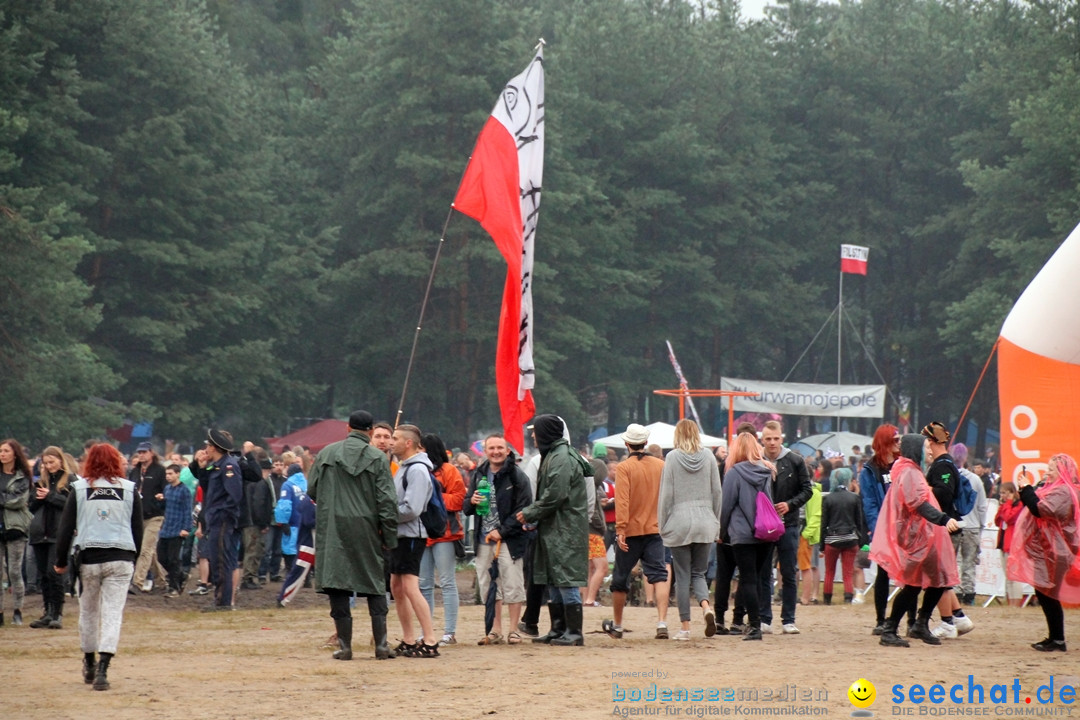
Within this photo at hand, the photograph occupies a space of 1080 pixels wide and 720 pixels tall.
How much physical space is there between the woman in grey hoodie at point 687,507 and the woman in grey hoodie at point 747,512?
14cm

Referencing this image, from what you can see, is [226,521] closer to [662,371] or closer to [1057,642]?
Result: [1057,642]

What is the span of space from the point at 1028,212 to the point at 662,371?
45.6 feet

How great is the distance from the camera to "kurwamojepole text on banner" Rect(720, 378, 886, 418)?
41.1m

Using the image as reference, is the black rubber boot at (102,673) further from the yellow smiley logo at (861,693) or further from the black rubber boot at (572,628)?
the yellow smiley logo at (861,693)

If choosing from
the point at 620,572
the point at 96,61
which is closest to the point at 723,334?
the point at 96,61

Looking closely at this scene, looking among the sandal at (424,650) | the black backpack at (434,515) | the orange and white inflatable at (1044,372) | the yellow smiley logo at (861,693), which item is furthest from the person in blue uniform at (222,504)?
the yellow smiley logo at (861,693)

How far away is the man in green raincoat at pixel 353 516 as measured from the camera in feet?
31.9

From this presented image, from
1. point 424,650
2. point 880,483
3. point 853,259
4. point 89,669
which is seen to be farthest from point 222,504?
point 853,259

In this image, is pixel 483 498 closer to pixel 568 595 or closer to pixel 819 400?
pixel 568 595

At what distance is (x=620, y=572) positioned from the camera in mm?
11609

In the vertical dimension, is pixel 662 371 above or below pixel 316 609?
above

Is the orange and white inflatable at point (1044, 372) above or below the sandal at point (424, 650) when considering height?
above

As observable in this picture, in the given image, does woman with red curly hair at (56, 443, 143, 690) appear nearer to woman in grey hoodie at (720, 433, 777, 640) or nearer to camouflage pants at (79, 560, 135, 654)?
camouflage pants at (79, 560, 135, 654)

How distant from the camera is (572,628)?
35.9 feet
